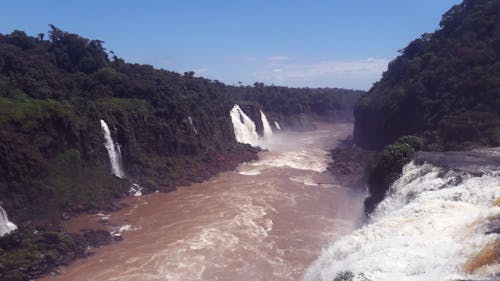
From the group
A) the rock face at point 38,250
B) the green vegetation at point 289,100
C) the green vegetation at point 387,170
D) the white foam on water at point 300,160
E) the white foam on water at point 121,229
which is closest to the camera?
the rock face at point 38,250

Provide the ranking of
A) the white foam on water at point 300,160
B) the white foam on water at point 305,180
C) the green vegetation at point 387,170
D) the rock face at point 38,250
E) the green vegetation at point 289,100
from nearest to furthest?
the rock face at point 38,250
the green vegetation at point 387,170
the white foam on water at point 305,180
the white foam on water at point 300,160
the green vegetation at point 289,100

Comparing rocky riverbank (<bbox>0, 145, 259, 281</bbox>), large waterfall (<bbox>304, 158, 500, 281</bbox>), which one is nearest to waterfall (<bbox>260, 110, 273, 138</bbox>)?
rocky riverbank (<bbox>0, 145, 259, 281</bbox>)

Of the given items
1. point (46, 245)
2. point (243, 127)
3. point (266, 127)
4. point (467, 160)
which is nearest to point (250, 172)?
point (243, 127)

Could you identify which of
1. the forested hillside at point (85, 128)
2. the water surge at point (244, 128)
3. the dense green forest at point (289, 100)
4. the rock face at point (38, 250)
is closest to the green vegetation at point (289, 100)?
the dense green forest at point (289, 100)

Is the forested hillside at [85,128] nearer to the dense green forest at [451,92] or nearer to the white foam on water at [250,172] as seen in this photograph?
the white foam on water at [250,172]

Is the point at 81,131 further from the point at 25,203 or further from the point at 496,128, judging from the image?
the point at 496,128

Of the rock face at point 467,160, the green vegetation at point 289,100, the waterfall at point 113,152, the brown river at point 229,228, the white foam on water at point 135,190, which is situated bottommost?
the brown river at point 229,228

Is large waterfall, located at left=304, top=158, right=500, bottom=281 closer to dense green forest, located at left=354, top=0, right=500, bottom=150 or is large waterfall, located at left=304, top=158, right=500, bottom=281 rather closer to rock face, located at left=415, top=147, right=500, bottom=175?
rock face, located at left=415, top=147, right=500, bottom=175

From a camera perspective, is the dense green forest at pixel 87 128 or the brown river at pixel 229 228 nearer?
the brown river at pixel 229 228
